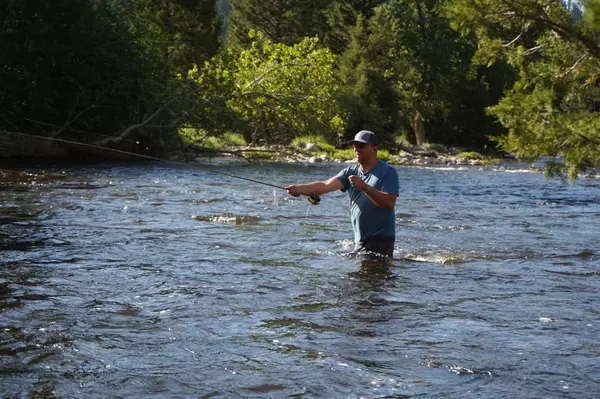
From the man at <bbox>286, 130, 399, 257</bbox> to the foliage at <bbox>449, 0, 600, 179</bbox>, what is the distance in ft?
20.8

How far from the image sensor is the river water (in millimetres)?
5434

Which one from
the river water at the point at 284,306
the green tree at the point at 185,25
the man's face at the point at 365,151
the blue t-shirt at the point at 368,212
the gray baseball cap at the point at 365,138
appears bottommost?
the river water at the point at 284,306

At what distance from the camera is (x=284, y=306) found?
25.2ft

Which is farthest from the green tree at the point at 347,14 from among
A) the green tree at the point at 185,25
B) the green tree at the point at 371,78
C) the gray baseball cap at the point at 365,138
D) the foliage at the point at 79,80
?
the gray baseball cap at the point at 365,138

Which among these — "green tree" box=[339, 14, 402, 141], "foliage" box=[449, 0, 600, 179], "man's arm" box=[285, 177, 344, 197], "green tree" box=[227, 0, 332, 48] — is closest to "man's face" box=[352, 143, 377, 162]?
"man's arm" box=[285, 177, 344, 197]

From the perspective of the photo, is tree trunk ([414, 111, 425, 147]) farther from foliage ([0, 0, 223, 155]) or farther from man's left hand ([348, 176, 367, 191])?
man's left hand ([348, 176, 367, 191])

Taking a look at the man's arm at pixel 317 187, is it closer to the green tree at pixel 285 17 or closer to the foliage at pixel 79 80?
the foliage at pixel 79 80

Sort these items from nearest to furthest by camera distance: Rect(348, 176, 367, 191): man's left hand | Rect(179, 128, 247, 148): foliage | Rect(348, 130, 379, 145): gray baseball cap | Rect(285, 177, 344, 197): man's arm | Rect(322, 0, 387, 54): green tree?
1. Rect(348, 176, 367, 191): man's left hand
2. Rect(348, 130, 379, 145): gray baseball cap
3. Rect(285, 177, 344, 197): man's arm
4. Rect(179, 128, 247, 148): foliage
5. Rect(322, 0, 387, 54): green tree

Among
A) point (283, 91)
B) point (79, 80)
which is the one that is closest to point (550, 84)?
point (283, 91)

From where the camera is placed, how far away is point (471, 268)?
1038cm

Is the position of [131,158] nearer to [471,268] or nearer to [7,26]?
[7,26]

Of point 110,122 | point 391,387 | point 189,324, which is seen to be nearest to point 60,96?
point 110,122

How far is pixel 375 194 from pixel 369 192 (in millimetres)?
67

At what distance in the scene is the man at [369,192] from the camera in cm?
907
